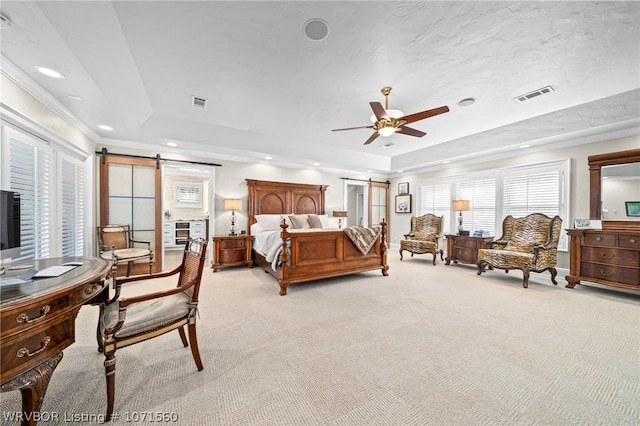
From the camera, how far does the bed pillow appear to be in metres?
5.32

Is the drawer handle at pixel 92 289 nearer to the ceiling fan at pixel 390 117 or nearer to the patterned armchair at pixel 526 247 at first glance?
the ceiling fan at pixel 390 117

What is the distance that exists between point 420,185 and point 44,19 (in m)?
7.46

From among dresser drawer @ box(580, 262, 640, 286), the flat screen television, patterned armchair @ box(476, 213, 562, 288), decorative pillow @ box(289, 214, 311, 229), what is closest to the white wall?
patterned armchair @ box(476, 213, 562, 288)

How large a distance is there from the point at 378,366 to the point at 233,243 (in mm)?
3953

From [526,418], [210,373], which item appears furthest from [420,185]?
[210,373]

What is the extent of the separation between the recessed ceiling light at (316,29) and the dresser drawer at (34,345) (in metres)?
2.42

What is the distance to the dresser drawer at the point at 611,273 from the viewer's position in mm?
3271

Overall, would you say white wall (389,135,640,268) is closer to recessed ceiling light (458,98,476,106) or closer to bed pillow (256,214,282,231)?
recessed ceiling light (458,98,476,106)

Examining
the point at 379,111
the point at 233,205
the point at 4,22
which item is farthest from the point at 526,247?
the point at 4,22

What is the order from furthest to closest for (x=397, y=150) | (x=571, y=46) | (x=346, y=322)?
(x=397, y=150)
(x=346, y=322)
(x=571, y=46)

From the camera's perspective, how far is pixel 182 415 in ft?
4.63

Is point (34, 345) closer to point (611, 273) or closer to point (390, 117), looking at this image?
point (390, 117)

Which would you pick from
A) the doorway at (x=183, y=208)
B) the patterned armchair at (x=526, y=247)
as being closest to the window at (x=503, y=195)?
the patterned armchair at (x=526, y=247)

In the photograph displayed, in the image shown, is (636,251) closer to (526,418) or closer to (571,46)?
(571,46)
